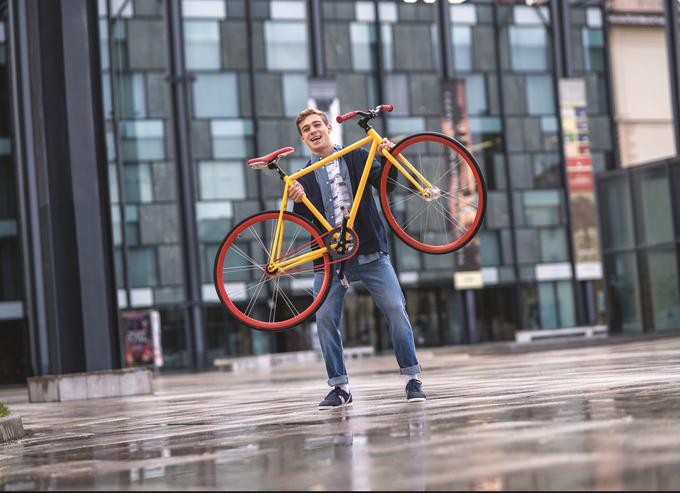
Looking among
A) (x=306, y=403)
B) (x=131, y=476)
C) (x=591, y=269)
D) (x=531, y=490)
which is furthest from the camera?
(x=591, y=269)

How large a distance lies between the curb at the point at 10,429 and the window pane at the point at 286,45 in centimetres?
4083

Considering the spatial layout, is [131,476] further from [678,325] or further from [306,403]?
[678,325]

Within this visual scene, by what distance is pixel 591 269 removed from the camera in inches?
1850

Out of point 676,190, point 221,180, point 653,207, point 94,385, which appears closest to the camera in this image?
point 94,385

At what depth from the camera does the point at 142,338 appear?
34.2 m

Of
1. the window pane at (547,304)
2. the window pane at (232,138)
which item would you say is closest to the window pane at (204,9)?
the window pane at (232,138)

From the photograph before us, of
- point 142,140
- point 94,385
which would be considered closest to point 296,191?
point 94,385

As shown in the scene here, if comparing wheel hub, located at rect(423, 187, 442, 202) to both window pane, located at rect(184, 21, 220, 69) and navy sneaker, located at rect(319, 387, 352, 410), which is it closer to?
navy sneaker, located at rect(319, 387, 352, 410)

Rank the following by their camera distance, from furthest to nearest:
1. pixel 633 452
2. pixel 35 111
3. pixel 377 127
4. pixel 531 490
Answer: pixel 377 127 → pixel 35 111 → pixel 633 452 → pixel 531 490

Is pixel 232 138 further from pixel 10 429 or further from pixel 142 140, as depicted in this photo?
pixel 10 429

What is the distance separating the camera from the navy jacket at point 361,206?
841 cm

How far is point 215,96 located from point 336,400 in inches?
1575

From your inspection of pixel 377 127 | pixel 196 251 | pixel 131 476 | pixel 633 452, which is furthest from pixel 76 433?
pixel 377 127

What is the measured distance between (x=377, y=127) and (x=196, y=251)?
11.2 metres
